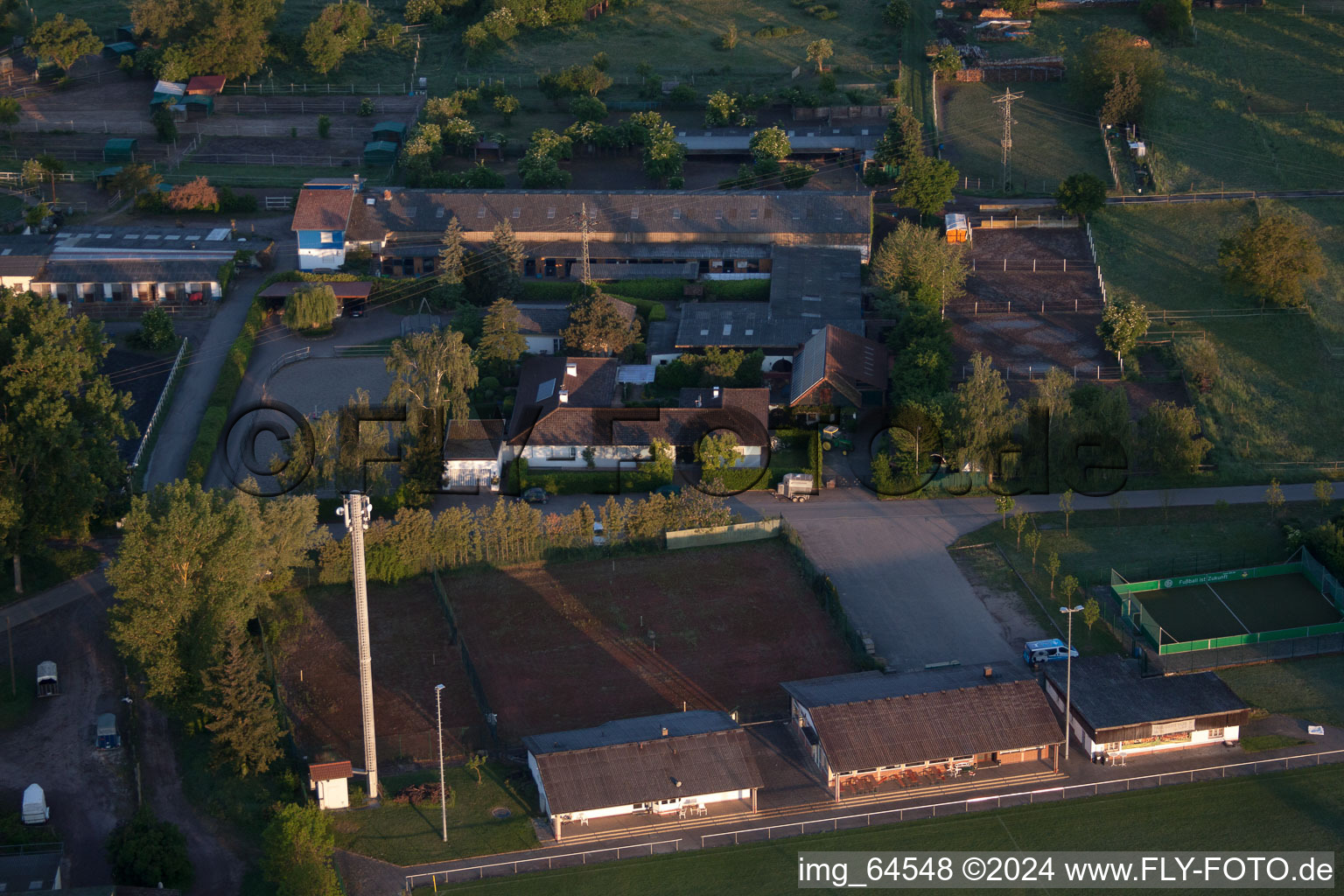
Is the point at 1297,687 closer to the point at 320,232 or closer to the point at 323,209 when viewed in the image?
the point at 320,232

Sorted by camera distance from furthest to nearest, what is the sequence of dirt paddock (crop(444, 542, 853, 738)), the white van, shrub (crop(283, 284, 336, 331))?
shrub (crop(283, 284, 336, 331)) < the white van < dirt paddock (crop(444, 542, 853, 738))

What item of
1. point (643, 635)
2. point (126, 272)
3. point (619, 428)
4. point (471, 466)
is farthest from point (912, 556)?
point (126, 272)

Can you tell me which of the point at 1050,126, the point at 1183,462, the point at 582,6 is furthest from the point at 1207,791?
the point at 582,6

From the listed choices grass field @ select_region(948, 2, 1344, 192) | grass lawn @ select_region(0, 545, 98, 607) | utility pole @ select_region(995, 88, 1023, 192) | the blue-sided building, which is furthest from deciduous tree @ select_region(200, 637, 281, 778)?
grass field @ select_region(948, 2, 1344, 192)

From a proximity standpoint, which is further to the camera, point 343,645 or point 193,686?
point 343,645

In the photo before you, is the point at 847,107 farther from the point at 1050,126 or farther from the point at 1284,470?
the point at 1284,470

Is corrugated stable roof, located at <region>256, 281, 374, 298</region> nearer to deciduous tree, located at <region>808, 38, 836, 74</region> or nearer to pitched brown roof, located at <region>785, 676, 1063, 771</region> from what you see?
pitched brown roof, located at <region>785, 676, 1063, 771</region>

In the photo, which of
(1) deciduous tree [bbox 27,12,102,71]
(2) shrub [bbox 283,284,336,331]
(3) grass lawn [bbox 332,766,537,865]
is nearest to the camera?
(3) grass lawn [bbox 332,766,537,865]
